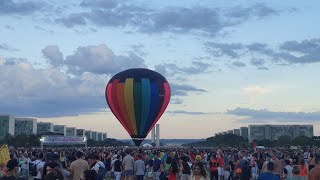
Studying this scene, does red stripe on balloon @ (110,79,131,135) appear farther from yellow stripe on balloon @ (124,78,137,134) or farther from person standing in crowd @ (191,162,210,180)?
person standing in crowd @ (191,162,210,180)

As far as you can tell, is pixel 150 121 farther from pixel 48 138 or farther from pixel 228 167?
pixel 48 138

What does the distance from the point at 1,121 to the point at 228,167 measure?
173953mm

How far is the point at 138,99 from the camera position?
46.0 meters

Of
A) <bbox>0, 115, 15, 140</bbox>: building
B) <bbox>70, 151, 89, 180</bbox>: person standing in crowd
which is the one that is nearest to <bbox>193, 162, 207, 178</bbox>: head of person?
<bbox>70, 151, 89, 180</bbox>: person standing in crowd

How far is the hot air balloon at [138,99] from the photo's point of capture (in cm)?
4600

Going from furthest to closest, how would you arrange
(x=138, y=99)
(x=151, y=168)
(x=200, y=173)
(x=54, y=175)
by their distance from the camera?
(x=138, y=99)
(x=151, y=168)
(x=200, y=173)
(x=54, y=175)

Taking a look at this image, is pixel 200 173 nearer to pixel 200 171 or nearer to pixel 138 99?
pixel 200 171

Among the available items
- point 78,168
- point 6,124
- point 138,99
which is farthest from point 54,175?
point 6,124

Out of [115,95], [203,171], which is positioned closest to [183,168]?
[203,171]

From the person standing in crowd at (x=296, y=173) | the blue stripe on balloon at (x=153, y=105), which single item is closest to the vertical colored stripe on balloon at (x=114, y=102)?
the blue stripe on balloon at (x=153, y=105)

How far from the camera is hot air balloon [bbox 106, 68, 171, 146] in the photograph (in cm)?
4600

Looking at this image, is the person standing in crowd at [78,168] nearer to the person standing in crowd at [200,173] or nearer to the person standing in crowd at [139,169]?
the person standing in crowd at [200,173]

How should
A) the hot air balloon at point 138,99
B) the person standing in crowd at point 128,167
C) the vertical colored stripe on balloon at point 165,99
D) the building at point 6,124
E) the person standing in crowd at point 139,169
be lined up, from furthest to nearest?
the building at point 6,124
the vertical colored stripe on balloon at point 165,99
the hot air balloon at point 138,99
the person standing in crowd at point 139,169
the person standing in crowd at point 128,167

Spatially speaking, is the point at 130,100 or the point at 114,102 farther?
the point at 114,102
